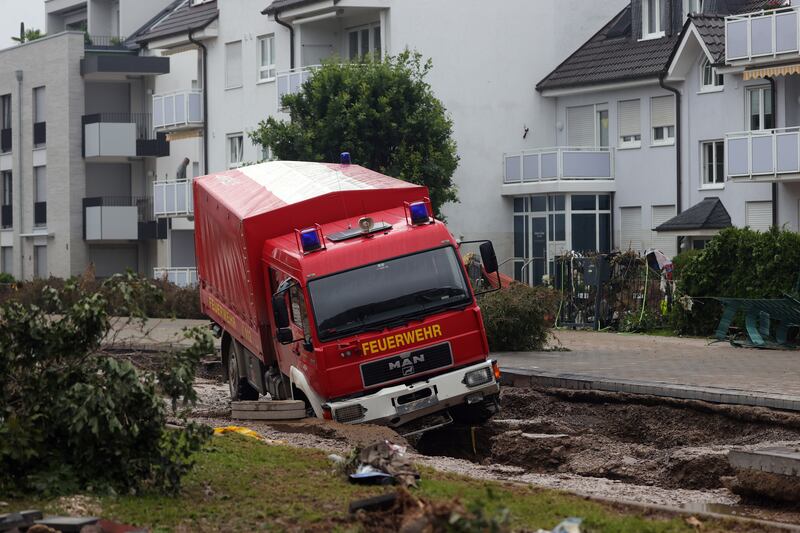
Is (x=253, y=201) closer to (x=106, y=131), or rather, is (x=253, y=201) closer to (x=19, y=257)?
(x=106, y=131)

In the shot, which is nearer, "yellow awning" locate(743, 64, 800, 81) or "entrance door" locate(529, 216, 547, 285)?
"yellow awning" locate(743, 64, 800, 81)

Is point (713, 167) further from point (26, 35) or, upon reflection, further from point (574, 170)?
point (26, 35)

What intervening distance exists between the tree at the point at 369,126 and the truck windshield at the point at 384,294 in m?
20.5

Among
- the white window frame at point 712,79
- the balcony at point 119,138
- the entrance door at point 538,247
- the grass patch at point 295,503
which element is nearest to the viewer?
the grass patch at point 295,503

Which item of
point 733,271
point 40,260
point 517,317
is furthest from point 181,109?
point 517,317

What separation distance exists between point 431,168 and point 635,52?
932cm

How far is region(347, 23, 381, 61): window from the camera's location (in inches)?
1742

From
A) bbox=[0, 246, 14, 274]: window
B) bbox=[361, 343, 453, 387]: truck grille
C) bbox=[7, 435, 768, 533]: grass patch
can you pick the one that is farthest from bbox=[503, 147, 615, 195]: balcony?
bbox=[7, 435, 768, 533]: grass patch

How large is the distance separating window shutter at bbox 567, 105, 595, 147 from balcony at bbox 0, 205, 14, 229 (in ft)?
94.0

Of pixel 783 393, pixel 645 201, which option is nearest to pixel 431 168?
pixel 645 201

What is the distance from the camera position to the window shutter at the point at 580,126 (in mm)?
43344

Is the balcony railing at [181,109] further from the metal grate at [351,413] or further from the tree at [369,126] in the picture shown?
the metal grate at [351,413]

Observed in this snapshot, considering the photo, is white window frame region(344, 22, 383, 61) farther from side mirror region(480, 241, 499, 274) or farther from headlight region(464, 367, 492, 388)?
headlight region(464, 367, 492, 388)

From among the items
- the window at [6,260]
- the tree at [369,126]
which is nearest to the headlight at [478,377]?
the tree at [369,126]
